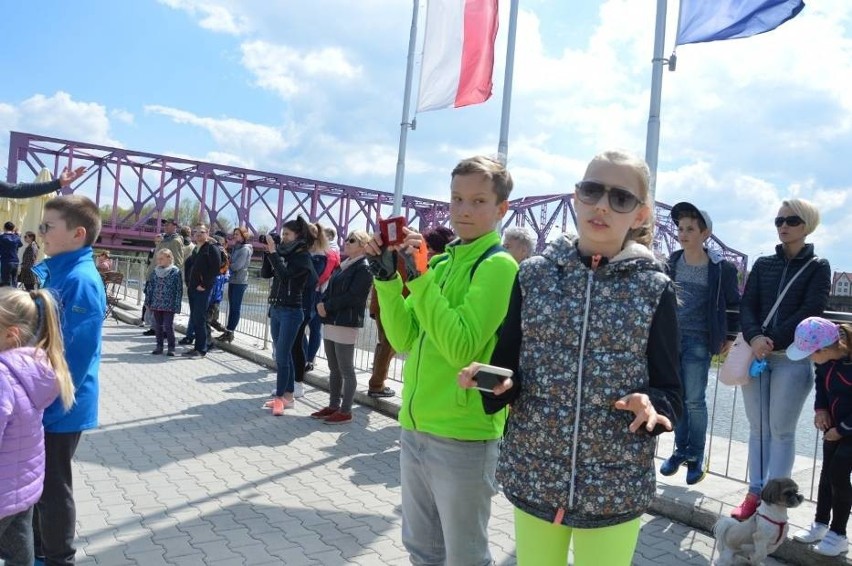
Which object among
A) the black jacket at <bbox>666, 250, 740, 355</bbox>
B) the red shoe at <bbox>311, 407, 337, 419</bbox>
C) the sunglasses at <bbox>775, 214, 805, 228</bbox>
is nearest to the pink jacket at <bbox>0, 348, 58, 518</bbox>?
the black jacket at <bbox>666, 250, 740, 355</bbox>

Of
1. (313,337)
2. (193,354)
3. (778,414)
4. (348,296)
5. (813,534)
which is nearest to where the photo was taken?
(813,534)

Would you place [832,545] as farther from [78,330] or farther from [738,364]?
[78,330]

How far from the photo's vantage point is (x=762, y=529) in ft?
10.8

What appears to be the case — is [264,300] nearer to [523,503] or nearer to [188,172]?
[523,503]

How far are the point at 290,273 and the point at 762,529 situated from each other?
4617mm

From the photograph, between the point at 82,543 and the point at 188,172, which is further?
the point at 188,172

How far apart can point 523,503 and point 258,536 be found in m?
2.39

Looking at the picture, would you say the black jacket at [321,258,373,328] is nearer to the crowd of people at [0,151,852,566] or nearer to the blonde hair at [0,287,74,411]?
the crowd of people at [0,151,852,566]

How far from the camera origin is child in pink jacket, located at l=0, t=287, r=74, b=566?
2.42 meters

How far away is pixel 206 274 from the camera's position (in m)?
9.50

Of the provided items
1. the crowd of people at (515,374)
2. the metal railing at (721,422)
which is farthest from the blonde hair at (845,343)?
the metal railing at (721,422)

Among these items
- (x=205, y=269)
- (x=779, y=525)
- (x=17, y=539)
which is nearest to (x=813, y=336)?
(x=779, y=525)

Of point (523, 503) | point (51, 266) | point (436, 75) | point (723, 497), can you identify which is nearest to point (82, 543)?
point (51, 266)

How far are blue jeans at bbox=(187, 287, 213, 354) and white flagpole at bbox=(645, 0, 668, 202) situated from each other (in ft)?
21.3
